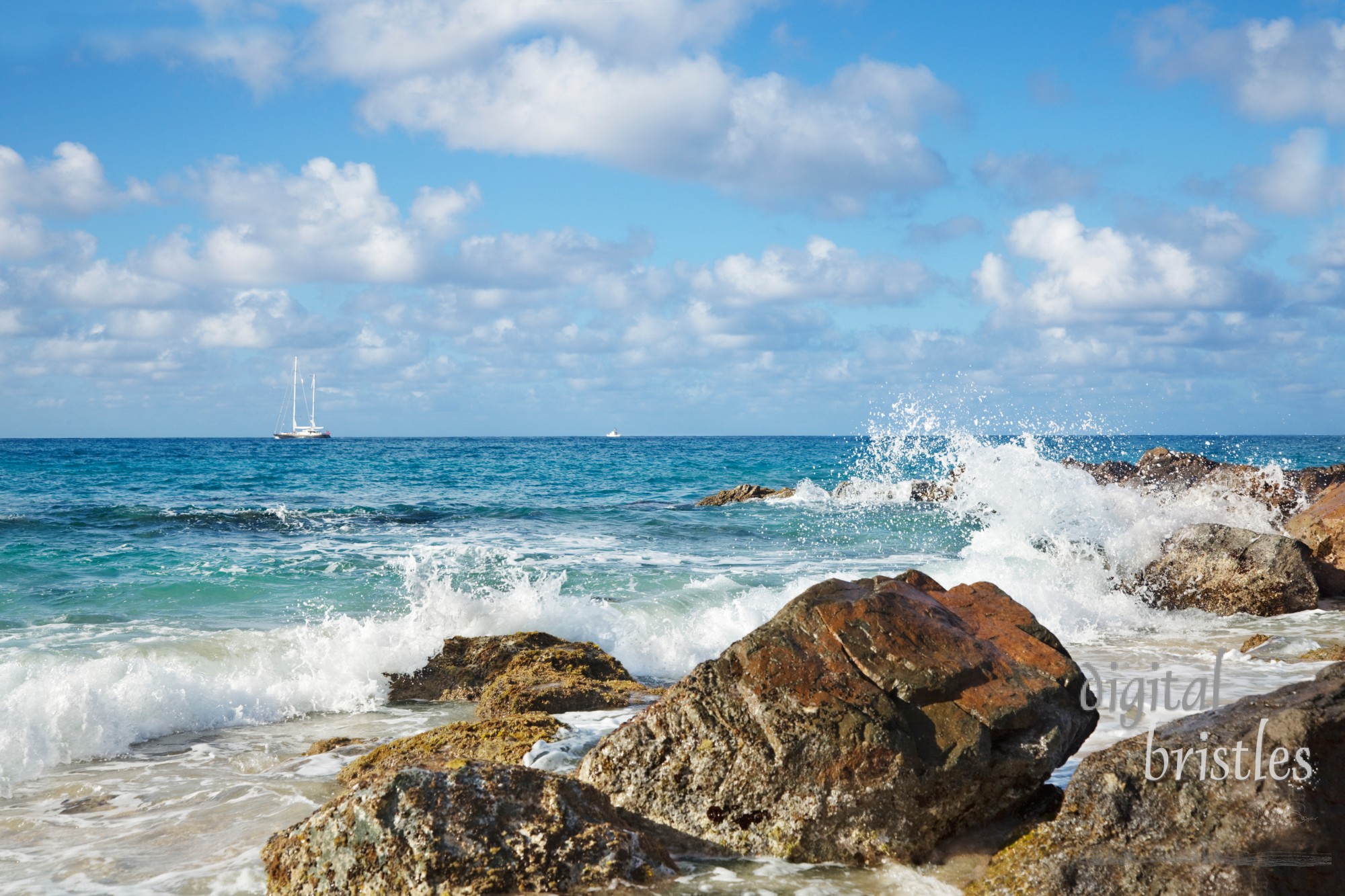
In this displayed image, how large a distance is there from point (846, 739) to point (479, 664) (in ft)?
14.3

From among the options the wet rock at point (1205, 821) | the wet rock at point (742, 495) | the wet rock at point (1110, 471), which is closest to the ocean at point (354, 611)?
the wet rock at point (1205, 821)

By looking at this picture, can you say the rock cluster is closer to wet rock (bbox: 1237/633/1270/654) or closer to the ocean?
the ocean

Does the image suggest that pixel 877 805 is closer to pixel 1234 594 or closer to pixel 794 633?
pixel 794 633

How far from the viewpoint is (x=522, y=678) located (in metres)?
7.00

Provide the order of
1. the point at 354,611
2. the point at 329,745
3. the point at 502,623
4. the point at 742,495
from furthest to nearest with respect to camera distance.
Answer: the point at 742,495 < the point at 354,611 < the point at 502,623 < the point at 329,745

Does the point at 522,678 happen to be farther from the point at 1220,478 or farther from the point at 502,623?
the point at 1220,478

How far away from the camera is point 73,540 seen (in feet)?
51.5

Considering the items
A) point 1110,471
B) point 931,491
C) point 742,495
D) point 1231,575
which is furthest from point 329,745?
point 931,491

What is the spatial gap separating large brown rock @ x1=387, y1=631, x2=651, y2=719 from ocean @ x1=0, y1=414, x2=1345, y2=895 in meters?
0.32

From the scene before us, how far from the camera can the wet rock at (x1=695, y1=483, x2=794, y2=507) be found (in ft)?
85.7

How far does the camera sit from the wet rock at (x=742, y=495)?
26125mm

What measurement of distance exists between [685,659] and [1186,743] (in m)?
5.56

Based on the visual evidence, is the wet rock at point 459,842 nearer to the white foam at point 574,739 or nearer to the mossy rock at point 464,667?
the white foam at point 574,739

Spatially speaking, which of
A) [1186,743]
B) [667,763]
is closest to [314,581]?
[667,763]
